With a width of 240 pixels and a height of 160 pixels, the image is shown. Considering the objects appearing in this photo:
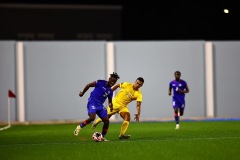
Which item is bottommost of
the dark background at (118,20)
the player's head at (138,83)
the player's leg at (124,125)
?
the player's leg at (124,125)

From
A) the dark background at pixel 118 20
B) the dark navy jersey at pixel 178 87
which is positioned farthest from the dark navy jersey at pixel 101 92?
the dark background at pixel 118 20

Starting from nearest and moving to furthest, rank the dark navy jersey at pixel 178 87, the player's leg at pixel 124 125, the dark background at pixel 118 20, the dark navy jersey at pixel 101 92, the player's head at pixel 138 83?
the dark navy jersey at pixel 101 92, the player's leg at pixel 124 125, the player's head at pixel 138 83, the dark navy jersey at pixel 178 87, the dark background at pixel 118 20

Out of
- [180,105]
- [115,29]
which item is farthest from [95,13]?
[180,105]

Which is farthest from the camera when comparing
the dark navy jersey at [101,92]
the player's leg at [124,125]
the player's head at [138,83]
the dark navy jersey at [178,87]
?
the dark navy jersey at [178,87]

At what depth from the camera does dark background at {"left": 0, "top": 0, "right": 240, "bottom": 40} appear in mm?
39531

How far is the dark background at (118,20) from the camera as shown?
3953 cm

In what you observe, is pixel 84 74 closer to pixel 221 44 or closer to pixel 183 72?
pixel 183 72

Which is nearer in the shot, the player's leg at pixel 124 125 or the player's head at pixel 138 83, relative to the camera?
the player's leg at pixel 124 125

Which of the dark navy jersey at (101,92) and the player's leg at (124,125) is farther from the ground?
the dark navy jersey at (101,92)

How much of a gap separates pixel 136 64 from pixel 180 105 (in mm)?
8046

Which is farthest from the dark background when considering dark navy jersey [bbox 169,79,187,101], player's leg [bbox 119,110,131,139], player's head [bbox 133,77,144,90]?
player's leg [bbox 119,110,131,139]

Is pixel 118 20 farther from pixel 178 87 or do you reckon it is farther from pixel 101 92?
pixel 101 92

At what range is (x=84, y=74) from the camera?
31156 mm

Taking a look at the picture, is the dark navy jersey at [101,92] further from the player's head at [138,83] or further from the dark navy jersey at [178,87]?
the dark navy jersey at [178,87]
